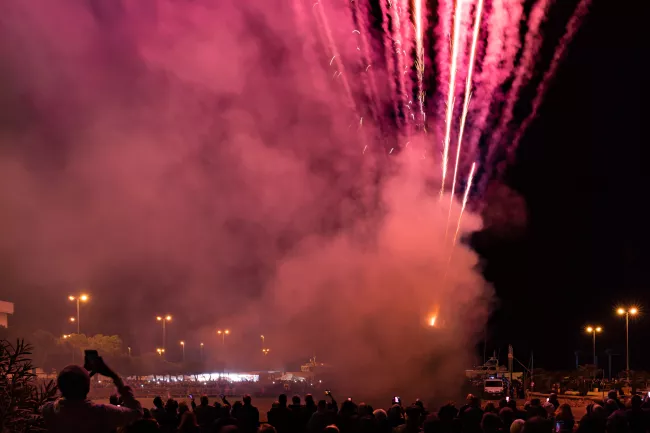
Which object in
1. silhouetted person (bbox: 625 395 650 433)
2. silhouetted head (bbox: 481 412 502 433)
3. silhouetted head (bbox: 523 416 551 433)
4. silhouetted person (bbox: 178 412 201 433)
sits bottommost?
silhouetted person (bbox: 625 395 650 433)

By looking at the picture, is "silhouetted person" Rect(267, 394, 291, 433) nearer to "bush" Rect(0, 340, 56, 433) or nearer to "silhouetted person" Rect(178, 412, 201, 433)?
"silhouetted person" Rect(178, 412, 201, 433)

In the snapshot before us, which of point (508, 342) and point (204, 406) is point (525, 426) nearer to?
point (204, 406)

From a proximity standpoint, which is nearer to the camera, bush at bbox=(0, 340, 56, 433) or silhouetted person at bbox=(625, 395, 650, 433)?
bush at bbox=(0, 340, 56, 433)

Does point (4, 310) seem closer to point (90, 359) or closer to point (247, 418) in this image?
point (247, 418)

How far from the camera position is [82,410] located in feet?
17.5

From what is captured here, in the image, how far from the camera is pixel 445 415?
9.32 metres

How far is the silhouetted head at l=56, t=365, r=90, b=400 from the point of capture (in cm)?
536

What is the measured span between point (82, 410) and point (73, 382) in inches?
8.4

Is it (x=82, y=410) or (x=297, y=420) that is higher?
(x=82, y=410)

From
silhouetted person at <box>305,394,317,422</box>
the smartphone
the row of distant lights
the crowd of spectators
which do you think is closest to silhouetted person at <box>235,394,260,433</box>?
the crowd of spectators

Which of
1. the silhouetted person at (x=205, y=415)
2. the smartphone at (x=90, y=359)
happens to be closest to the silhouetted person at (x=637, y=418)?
the silhouetted person at (x=205, y=415)

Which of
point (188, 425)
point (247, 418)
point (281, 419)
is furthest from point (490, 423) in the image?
point (247, 418)

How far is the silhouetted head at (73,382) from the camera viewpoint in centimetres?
536

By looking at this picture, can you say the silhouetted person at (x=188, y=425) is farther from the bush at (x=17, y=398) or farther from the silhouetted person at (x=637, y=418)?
the silhouetted person at (x=637, y=418)
